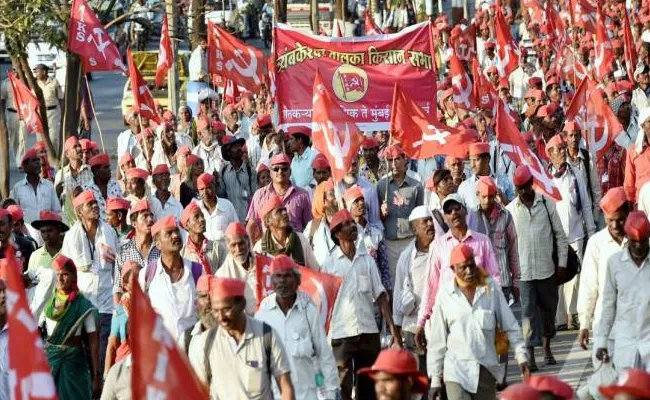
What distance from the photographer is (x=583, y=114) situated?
17.7 m

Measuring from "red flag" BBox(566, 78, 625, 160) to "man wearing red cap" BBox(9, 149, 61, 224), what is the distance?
4.66 meters

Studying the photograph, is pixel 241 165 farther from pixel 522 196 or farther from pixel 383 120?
pixel 522 196

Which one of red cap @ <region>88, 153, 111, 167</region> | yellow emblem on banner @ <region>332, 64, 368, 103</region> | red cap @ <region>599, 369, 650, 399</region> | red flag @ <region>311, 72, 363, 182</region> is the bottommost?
red cap @ <region>599, 369, 650, 399</region>

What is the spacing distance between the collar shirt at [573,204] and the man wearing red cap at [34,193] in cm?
441

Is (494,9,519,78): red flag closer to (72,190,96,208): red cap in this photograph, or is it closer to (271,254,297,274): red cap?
(72,190,96,208): red cap

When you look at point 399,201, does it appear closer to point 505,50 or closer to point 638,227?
point 638,227

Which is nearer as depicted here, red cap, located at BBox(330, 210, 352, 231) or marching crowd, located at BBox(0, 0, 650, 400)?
marching crowd, located at BBox(0, 0, 650, 400)

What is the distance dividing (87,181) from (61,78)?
43.5ft

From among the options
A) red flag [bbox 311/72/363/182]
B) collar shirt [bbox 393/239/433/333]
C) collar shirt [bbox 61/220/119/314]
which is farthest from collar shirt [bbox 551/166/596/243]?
collar shirt [bbox 61/220/119/314]

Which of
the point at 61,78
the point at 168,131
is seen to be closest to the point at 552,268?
the point at 168,131

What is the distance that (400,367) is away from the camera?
7.92 m

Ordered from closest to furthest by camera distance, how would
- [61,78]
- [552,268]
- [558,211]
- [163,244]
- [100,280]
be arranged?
[163,244] < [100,280] < [552,268] < [558,211] < [61,78]

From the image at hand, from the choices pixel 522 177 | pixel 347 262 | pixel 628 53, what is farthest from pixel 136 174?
pixel 628 53

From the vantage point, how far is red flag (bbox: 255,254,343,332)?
1103cm
